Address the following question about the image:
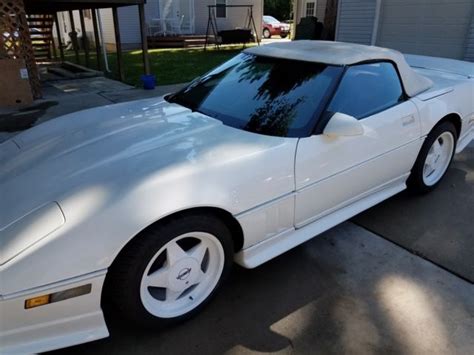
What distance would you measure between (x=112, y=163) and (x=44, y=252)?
619 millimetres

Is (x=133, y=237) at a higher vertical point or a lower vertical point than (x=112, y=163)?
lower

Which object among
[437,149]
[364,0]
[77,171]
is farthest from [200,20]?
[77,171]

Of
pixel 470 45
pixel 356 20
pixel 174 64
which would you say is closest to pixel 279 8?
pixel 174 64

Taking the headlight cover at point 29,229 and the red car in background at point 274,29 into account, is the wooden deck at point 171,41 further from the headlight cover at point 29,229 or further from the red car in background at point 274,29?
the headlight cover at point 29,229

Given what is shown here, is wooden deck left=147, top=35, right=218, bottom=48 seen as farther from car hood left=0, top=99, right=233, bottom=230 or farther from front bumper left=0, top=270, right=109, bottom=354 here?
front bumper left=0, top=270, right=109, bottom=354

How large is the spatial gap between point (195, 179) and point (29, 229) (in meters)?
0.77

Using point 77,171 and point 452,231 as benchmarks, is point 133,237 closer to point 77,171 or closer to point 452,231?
point 77,171

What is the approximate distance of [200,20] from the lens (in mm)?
19188

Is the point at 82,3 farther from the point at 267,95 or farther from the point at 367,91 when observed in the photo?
the point at 367,91

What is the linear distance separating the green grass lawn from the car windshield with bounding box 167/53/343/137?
6542 mm

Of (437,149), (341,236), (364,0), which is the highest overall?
(364,0)

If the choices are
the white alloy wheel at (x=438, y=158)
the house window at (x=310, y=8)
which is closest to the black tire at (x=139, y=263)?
the white alloy wheel at (x=438, y=158)

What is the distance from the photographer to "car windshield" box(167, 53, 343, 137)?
2.46m

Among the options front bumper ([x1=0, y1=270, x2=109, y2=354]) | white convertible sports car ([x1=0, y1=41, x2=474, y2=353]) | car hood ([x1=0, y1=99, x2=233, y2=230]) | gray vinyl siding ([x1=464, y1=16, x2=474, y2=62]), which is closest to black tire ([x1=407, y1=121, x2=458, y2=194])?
white convertible sports car ([x1=0, y1=41, x2=474, y2=353])
